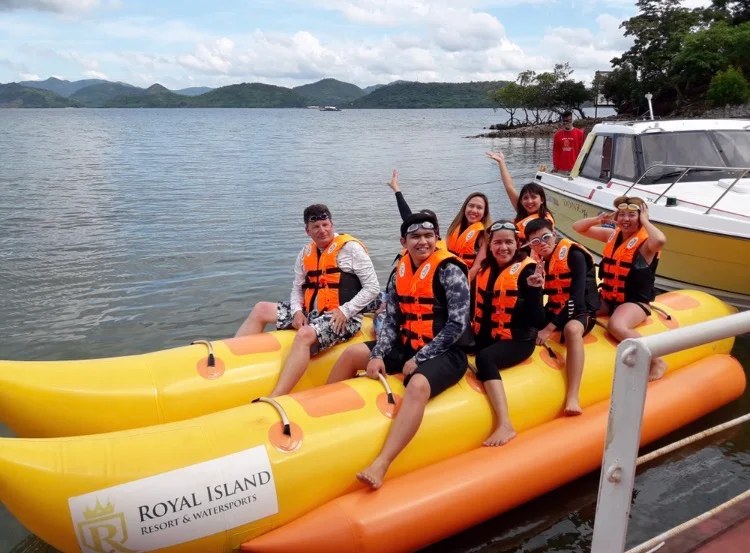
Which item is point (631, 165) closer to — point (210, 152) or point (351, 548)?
point (351, 548)

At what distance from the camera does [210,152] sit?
31.5 metres

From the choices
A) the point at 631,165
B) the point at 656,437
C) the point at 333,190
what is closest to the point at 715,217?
the point at 631,165

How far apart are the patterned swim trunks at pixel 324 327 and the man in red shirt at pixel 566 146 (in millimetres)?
6231

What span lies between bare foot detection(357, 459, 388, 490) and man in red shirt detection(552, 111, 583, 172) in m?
7.41

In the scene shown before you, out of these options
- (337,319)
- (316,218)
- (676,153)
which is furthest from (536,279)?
(676,153)

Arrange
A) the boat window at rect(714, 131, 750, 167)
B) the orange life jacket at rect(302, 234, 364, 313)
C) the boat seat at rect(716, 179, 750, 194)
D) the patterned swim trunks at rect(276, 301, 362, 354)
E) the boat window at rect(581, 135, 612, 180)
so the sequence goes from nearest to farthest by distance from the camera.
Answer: the patterned swim trunks at rect(276, 301, 362, 354) < the orange life jacket at rect(302, 234, 364, 313) < the boat seat at rect(716, 179, 750, 194) < the boat window at rect(714, 131, 750, 167) < the boat window at rect(581, 135, 612, 180)

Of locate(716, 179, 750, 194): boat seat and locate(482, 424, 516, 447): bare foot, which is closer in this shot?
locate(482, 424, 516, 447): bare foot

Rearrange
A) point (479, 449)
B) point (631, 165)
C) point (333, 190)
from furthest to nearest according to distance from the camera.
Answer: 1. point (333, 190)
2. point (631, 165)
3. point (479, 449)

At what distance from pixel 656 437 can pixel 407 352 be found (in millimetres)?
1832

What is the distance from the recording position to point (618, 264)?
187 inches

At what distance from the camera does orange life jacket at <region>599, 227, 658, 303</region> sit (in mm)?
4664

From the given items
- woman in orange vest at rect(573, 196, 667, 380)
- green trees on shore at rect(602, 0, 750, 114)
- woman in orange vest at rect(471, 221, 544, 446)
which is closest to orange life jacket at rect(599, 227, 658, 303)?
woman in orange vest at rect(573, 196, 667, 380)

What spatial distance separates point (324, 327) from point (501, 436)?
137 cm

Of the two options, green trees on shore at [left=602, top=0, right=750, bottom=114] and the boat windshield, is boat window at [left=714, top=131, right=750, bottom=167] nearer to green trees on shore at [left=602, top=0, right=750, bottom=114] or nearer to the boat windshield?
the boat windshield
